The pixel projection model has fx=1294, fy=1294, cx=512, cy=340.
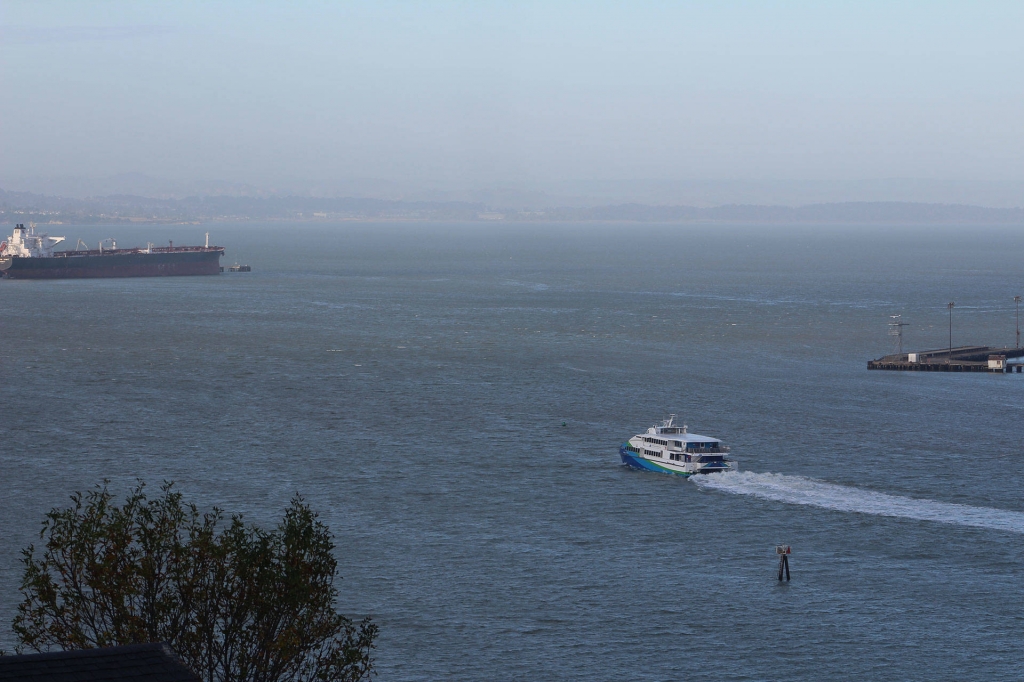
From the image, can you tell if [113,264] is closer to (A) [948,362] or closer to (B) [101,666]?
(A) [948,362]

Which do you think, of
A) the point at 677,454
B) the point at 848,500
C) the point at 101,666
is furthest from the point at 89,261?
the point at 101,666

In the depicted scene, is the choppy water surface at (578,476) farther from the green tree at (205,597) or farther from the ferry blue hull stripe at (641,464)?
the green tree at (205,597)

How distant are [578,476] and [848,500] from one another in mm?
9936

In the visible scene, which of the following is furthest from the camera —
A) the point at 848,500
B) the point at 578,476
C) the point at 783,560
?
the point at 578,476

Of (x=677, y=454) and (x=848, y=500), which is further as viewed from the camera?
(x=677, y=454)

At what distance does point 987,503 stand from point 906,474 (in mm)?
4635

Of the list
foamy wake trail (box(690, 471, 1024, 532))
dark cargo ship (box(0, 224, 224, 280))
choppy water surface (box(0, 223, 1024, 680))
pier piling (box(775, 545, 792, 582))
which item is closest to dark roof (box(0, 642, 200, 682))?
choppy water surface (box(0, 223, 1024, 680))

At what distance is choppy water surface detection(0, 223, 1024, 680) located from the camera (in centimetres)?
3216

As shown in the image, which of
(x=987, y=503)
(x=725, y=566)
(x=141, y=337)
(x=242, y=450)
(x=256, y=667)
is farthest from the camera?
(x=141, y=337)

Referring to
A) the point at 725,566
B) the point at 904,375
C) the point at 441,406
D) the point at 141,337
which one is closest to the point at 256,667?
the point at 725,566

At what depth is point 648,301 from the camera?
436ft

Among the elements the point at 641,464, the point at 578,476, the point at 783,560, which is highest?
the point at 641,464

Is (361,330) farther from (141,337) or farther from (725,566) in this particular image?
(725,566)

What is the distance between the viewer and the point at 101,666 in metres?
13.2
